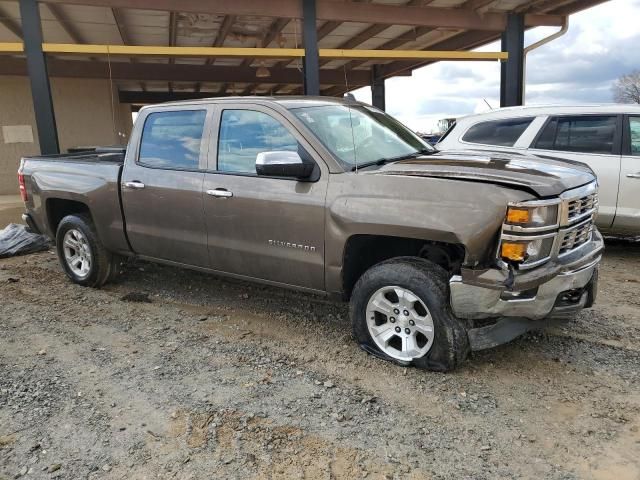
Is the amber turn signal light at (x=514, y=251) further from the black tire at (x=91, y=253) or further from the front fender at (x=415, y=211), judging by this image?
the black tire at (x=91, y=253)

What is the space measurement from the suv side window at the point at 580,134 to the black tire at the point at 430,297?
3703 mm

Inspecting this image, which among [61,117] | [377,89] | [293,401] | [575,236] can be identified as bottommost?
[293,401]

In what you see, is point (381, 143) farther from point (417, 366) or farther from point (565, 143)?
point (565, 143)

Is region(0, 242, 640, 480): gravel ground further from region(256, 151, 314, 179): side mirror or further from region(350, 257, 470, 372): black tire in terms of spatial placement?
region(256, 151, 314, 179): side mirror

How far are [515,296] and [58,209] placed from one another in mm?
4963

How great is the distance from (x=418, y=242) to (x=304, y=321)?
52.6 inches

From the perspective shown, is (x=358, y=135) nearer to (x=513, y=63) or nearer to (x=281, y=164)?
(x=281, y=164)

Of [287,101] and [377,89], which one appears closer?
[287,101]

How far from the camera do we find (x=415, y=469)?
2.56 meters

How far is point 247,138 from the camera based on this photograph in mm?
4199

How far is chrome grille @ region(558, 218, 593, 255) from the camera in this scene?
10.9ft

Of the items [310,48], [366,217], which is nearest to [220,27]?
[310,48]

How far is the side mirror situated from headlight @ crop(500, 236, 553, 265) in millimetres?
1438

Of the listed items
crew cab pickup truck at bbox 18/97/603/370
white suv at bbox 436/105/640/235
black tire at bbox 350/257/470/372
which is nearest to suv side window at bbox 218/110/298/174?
crew cab pickup truck at bbox 18/97/603/370
